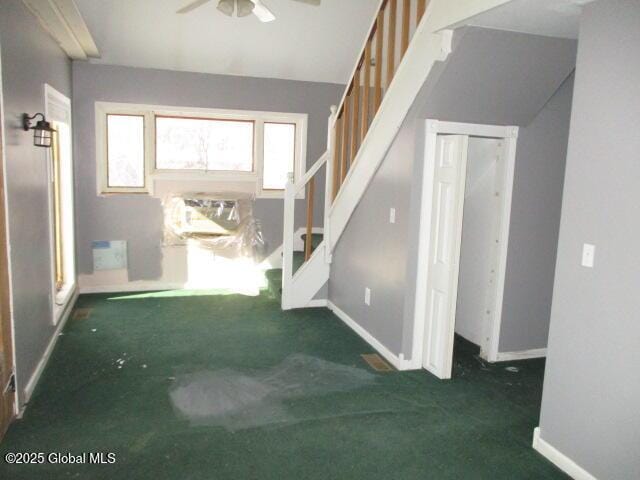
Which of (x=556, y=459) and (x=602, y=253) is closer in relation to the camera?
(x=602, y=253)

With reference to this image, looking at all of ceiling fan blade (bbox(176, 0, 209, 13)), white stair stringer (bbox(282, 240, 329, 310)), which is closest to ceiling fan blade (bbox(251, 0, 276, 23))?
ceiling fan blade (bbox(176, 0, 209, 13))

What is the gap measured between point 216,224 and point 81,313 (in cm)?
175

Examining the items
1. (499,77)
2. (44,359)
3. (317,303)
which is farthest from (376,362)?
(44,359)

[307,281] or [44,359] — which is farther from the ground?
[307,281]

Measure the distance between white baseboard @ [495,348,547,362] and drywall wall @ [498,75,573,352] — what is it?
0.03 metres

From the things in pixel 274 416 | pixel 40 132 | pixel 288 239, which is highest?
pixel 40 132

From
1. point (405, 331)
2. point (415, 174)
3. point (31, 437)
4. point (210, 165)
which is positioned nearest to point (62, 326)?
point (31, 437)

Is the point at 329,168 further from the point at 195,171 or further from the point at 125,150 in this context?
the point at 125,150

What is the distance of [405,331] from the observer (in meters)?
3.62

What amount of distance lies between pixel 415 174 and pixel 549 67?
A: 1036 millimetres

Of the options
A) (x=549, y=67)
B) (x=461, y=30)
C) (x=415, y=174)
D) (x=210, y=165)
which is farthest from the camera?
(x=210, y=165)

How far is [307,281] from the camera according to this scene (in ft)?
16.6

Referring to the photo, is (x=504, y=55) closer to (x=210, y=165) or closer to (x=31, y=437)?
(x=31, y=437)

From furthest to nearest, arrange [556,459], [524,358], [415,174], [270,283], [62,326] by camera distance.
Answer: [270,283]
[62,326]
[524,358]
[415,174]
[556,459]
